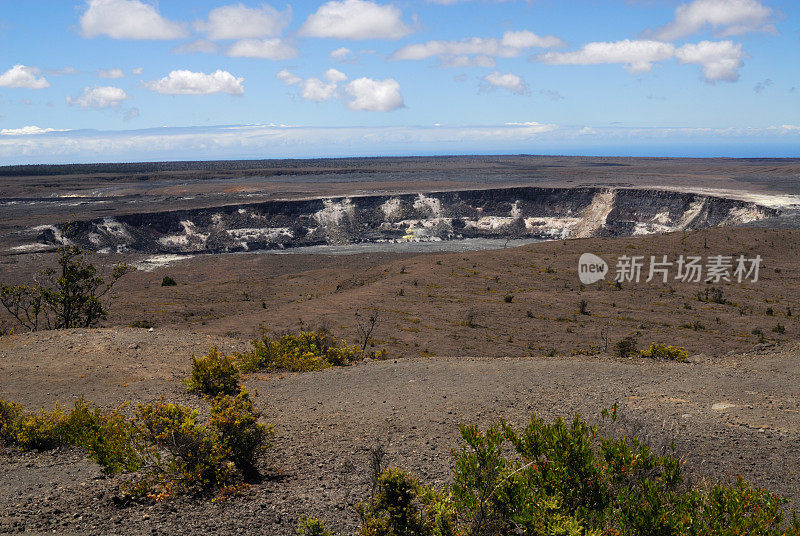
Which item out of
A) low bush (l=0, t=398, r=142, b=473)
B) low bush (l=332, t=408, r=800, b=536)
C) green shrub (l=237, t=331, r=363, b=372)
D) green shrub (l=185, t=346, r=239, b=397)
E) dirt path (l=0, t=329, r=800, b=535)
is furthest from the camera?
green shrub (l=237, t=331, r=363, b=372)

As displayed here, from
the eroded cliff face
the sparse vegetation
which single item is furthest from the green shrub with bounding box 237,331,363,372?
the eroded cliff face

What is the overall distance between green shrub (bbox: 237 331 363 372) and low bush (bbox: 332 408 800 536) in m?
8.30

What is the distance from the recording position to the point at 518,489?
523 centimetres

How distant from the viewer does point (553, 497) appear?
5.08 m

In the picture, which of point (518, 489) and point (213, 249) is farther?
point (213, 249)

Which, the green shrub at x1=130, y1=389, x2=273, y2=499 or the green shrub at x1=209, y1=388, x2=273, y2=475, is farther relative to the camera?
the green shrub at x1=209, y1=388, x2=273, y2=475

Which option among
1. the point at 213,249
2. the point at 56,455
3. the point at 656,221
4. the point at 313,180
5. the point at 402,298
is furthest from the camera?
the point at 313,180

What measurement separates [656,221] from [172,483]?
74.1 meters

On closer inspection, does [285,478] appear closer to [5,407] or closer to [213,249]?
[5,407]

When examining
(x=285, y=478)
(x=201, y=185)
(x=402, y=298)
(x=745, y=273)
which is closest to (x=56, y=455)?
(x=285, y=478)

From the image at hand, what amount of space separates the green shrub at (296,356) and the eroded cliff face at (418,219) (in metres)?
53.5

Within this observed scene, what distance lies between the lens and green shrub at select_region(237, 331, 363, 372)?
13.7 meters
